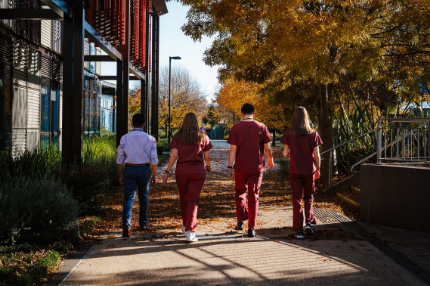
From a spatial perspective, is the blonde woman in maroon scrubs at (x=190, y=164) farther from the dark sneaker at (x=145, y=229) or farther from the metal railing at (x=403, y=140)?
the metal railing at (x=403, y=140)

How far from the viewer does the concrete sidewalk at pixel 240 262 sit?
484 cm

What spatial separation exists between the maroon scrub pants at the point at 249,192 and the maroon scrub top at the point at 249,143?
0.12m

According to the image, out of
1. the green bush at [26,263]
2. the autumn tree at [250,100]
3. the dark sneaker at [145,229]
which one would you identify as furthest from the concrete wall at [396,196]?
the autumn tree at [250,100]

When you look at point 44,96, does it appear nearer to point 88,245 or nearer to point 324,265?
point 88,245

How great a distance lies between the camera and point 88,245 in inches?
249

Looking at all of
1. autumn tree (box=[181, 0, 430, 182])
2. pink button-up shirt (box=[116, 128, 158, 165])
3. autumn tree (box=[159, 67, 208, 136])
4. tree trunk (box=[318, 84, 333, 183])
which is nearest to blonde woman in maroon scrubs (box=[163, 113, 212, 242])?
pink button-up shirt (box=[116, 128, 158, 165])

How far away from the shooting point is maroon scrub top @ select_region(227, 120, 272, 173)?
7.04 metres

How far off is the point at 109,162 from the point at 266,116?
2365 centimetres

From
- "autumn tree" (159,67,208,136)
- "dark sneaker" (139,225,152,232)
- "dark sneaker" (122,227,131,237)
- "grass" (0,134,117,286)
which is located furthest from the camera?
"autumn tree" (159,67,208,136)

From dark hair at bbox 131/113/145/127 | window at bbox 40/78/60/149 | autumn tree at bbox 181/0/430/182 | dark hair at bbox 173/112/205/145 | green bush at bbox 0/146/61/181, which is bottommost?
green bush at bbox 0/146/61/181

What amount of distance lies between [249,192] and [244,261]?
162 cm

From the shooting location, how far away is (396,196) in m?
7.83

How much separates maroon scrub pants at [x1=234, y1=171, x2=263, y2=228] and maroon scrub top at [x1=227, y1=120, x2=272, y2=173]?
0.39 ft

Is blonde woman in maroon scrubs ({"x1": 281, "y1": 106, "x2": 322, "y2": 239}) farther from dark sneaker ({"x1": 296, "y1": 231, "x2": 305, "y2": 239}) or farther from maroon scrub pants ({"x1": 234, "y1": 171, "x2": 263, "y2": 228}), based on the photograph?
maroon scrub pants ({"x1": 234, "y1": 171, "x2": 263, "y2": 228})
